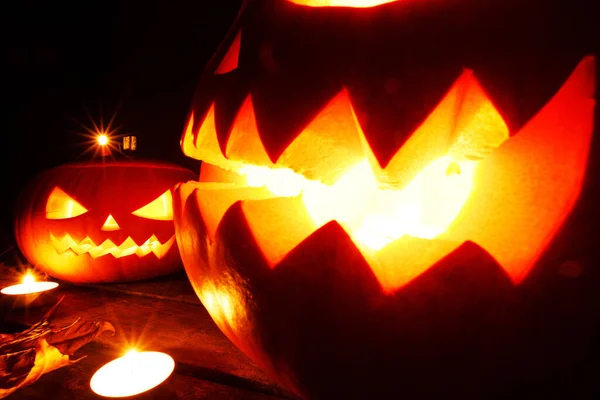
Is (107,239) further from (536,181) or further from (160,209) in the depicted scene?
(536,181)

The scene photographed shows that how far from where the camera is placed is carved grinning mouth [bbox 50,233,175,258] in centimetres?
156

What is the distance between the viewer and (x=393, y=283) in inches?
23.9

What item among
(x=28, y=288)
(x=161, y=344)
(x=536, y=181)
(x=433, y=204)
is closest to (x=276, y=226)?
(x=433, y=204)

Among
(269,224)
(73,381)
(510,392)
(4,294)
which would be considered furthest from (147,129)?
(510,392)

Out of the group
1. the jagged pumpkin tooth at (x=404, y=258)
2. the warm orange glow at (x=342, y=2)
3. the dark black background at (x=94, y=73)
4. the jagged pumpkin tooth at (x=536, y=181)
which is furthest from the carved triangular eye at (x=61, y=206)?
the jagged pumpkin tooth at (x=536, y=181)

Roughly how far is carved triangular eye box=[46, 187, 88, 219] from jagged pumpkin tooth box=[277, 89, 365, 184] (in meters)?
1.25

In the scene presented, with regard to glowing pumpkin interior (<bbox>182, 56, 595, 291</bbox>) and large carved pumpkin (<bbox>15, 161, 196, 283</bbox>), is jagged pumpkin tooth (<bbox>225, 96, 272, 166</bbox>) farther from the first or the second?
large carved pumpkin (<bbox>15, 161, 196, 283</bbox>)

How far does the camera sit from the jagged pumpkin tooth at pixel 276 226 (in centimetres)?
68

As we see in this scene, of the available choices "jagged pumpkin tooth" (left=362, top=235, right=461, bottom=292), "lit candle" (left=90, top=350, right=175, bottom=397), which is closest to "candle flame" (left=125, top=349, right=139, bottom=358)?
"lit candle" (left=90, top=350, right=175, bottom=397)

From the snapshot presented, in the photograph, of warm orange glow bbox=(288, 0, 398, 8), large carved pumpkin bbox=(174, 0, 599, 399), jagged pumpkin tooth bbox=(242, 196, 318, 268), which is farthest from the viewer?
warm orange glow bbox=(288, 0, 398, 8)

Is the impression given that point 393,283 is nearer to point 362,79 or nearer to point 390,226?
point 390,226

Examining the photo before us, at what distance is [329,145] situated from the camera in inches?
26.2

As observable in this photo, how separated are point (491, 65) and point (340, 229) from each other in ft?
1.07

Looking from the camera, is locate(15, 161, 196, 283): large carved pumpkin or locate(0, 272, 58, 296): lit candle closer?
locate(0, 272, 58, 296): lit candle
